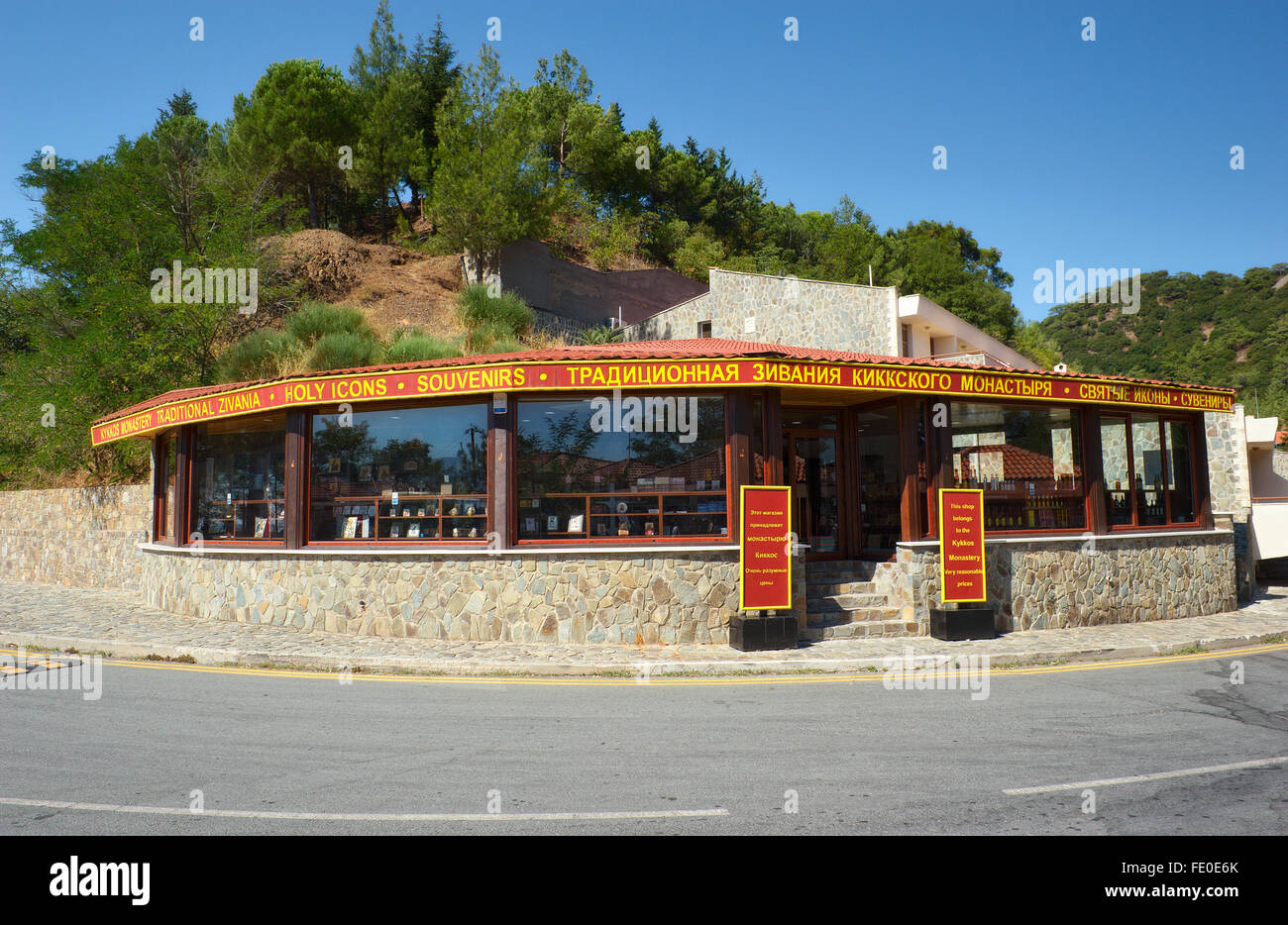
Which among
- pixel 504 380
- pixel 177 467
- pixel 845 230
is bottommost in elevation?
pixel 177 467

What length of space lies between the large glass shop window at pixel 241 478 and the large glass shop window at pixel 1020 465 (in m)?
11.6

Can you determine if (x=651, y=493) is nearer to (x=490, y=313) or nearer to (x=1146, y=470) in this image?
(x=1146, y=470)

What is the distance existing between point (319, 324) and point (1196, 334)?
82431 mm

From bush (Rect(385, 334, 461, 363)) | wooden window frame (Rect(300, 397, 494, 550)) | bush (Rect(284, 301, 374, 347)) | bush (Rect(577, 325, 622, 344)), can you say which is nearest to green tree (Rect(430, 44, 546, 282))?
bush (Rect(577, 325, 622, 344))

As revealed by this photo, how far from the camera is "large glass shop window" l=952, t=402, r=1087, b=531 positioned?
45.6 ft

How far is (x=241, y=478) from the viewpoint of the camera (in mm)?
14352

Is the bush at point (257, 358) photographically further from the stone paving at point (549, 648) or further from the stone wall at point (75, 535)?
the stone paving at point (549, 648)

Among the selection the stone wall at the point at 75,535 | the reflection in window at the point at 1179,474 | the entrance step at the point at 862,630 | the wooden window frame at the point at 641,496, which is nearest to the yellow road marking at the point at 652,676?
the entrance step at the point at 862,630

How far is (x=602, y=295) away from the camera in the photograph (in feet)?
144
